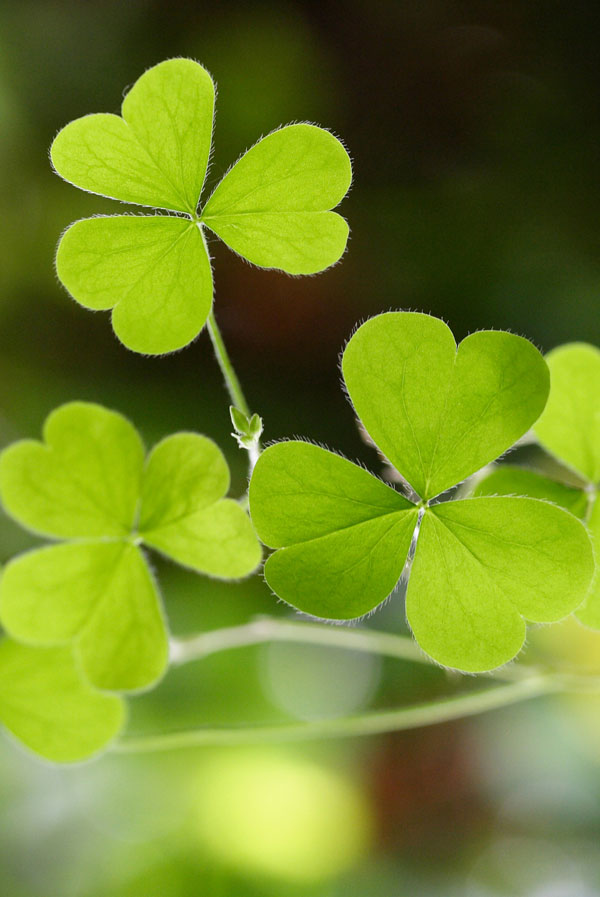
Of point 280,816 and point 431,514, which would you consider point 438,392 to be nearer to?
point 431,514

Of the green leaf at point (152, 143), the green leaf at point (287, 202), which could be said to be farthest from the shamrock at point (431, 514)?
the green leaf at point (152, 143)

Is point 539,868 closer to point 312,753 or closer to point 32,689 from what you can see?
point 312,753

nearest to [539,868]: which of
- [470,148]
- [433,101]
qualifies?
[470,148]

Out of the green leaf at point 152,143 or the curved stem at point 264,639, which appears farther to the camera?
the curved stem at point 264,639

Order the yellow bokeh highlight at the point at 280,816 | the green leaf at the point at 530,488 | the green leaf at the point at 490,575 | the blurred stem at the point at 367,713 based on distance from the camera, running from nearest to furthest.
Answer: the green leaf at the point at 490,575, the green leaf at the point at 530,488, the blurred stem at the point at 367,713, the yellow bokeh highlight at the point at 280,816

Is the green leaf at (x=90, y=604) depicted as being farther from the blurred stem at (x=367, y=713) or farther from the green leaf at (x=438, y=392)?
the green leaf at (x=438, y=392)

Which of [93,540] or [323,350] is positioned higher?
[323,350]

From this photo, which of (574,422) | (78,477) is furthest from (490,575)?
(78,477)
